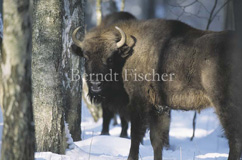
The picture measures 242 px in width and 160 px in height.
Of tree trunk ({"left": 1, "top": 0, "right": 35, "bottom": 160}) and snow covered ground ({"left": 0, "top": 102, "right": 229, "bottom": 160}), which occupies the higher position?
tree trunk ({"left": 1, "top": 0, "right": 35, "bottom": 160})

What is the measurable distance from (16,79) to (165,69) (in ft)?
9.53

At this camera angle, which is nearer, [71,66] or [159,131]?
[159,131]

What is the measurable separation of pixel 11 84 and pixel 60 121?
6.55 ft

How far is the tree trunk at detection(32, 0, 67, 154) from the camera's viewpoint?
5.29m

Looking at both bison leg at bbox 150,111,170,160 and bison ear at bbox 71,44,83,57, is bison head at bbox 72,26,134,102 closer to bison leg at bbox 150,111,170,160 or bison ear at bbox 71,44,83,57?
bison ear at bbox 71,44,83,57

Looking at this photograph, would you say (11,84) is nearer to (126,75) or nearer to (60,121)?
(60,121)

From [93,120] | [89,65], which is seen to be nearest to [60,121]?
[89,65]

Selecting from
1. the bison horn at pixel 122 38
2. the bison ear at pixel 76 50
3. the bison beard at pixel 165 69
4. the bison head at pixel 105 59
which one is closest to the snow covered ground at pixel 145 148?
the bison beard at pixel 165 69

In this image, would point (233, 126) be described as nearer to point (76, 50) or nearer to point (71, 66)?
point (76, 50)

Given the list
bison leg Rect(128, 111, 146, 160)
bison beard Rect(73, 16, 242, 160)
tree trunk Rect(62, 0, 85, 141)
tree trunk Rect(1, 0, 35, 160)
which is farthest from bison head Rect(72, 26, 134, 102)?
tree trunk Rect(1, 0, 35, 160)

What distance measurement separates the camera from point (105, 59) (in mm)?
6258

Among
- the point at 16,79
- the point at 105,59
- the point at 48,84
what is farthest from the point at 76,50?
the point at 16,79

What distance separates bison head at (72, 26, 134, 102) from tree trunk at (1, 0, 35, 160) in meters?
2.77

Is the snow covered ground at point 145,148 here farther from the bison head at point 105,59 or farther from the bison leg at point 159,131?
the bison head at point 105,59
